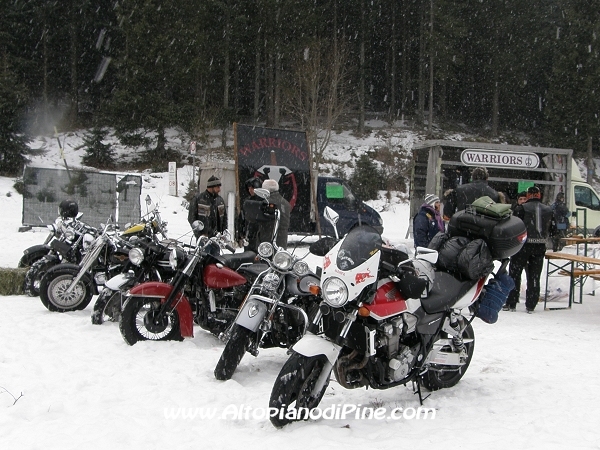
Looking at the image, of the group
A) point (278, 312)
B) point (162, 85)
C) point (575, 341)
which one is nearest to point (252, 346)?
point (278, 312)

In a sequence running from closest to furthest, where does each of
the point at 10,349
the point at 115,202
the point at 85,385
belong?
1. the point at 85,385
2. the point at 10,349
3. the point at 115,202

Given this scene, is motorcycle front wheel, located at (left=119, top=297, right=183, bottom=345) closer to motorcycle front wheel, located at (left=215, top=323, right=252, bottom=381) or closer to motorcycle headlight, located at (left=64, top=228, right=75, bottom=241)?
motorcycle front wheel, located at (left=215, top=323, right=252, bottom=381)

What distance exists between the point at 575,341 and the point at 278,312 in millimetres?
3662

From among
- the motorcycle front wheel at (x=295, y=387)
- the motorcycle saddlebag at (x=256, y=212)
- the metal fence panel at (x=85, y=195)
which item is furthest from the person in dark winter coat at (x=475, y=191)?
the metal fence panel at (x=85, y=195)

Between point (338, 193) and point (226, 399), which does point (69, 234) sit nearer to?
point (226, 399)

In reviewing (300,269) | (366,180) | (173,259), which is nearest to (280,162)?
(173,259)

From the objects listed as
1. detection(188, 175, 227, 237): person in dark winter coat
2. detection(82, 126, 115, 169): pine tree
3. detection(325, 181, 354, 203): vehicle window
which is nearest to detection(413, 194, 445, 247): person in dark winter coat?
detection(188, 175, 227, 237): person in dark winter coat

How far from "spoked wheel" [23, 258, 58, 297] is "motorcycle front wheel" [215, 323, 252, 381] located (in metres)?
4.24

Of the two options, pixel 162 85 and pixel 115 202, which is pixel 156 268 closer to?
pixel 115 202

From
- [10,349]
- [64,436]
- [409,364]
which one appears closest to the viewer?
[64,436]

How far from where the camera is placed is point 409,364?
12.9ft

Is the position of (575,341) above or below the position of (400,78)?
below

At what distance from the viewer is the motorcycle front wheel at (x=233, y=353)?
15.1 ft

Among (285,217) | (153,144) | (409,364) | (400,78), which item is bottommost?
(409,364)
